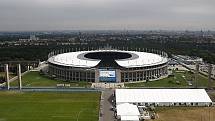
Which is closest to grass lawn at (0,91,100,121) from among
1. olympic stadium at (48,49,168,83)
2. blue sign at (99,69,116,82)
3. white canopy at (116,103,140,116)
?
white canopy at (116,103,140,116)

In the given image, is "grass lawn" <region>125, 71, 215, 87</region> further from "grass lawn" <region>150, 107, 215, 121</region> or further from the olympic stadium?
"grass lawn" <region>150, 107, 215, 121</region>

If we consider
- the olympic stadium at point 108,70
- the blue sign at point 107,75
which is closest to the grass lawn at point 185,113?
the blue sign at point 107,75

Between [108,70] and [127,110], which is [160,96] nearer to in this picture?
[127,110]

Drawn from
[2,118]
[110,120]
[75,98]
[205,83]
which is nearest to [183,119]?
[110,120]

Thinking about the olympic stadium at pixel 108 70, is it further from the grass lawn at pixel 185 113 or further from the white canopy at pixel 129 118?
the white canopy at pixel 129 118

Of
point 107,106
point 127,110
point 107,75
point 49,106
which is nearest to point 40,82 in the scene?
point 107,75

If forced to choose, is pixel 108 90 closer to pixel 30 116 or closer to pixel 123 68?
pixel 123 68
